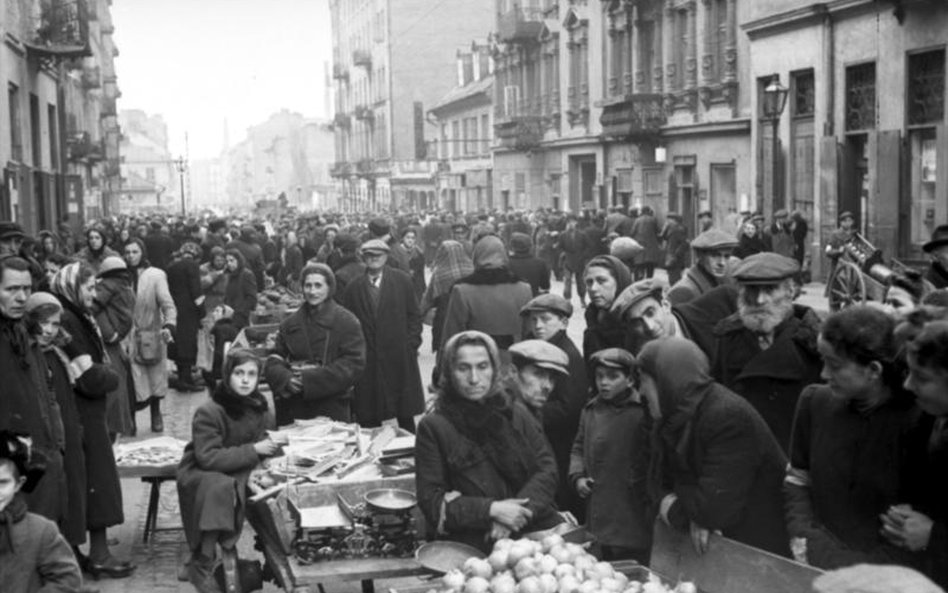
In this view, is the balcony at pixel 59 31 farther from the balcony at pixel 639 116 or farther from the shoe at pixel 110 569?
the shoe at pixel 110 569

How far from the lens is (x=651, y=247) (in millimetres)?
28750

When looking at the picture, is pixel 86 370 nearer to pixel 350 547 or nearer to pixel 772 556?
pixel 350 547

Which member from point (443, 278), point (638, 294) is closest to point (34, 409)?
point (638, 294)

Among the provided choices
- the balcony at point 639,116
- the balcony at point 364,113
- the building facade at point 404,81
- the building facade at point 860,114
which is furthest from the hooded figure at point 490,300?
the balcony at point 364,113

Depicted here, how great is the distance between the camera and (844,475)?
5355 millimetres

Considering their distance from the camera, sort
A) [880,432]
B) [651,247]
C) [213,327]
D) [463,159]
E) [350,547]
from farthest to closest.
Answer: [463,159] → [651,247] → [213,327] → [350,547] → [880,432]

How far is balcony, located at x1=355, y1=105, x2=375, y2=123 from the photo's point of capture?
85.9 metres

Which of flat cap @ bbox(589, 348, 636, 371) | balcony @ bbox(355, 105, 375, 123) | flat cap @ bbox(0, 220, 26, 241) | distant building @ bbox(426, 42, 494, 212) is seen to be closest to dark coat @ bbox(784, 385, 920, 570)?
flat cap @ bbox(589, 348, 636, 371)

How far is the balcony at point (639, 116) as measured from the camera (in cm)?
3694

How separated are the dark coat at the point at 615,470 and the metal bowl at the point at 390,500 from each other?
0.84 meters

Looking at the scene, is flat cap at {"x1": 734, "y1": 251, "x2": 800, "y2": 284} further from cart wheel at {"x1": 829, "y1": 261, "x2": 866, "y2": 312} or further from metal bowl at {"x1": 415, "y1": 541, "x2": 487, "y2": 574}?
cart wheel at {"x1": 829, "y1": 261, "x2": 866, "y2": 312}

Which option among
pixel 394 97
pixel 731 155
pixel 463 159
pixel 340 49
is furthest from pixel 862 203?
pixel 340 49

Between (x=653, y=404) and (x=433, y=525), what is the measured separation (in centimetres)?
126

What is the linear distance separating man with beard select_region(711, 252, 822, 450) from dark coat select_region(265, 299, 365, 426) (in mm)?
3160
